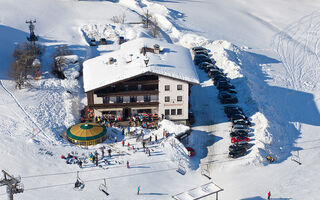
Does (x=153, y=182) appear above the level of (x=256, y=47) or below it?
below

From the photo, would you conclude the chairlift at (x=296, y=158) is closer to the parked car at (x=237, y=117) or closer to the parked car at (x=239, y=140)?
the parked car at (x=239, y=140)

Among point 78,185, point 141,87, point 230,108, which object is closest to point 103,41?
point 141,87

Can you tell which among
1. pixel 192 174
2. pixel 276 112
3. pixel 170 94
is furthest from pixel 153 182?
pixel 276 112

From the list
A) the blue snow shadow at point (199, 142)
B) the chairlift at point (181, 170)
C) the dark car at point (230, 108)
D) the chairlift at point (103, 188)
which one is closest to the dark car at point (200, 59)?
the dark car at point (230, 108)

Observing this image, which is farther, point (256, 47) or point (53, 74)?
point (256, 47)

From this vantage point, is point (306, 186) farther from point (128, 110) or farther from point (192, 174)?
point (128, 110)

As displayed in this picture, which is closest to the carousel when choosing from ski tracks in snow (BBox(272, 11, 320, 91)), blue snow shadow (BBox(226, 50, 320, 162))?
blue snow shadow (BBox(226, 50, 320, 162))

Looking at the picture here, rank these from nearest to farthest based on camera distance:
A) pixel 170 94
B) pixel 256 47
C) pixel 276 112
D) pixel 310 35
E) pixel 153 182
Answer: pixel 153 182
pixel 170 94
pixel 276 112
pixel 256 47
pixel 310 35

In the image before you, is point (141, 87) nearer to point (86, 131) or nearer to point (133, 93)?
point (133, 93)
